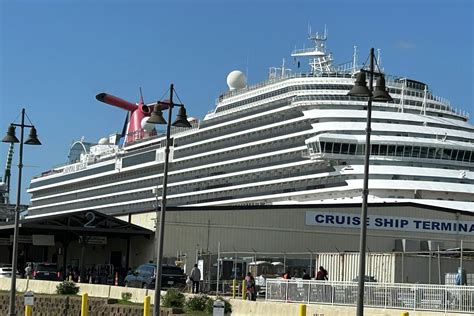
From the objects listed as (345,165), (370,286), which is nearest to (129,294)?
(370,286)

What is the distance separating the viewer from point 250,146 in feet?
251

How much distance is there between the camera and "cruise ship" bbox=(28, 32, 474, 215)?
65.0 meters

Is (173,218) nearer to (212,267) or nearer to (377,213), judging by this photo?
(212,267)

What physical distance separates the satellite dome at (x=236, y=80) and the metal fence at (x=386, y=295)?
63673mm

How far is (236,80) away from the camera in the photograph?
92.4 m

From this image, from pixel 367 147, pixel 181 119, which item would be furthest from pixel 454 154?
pixel 367 147

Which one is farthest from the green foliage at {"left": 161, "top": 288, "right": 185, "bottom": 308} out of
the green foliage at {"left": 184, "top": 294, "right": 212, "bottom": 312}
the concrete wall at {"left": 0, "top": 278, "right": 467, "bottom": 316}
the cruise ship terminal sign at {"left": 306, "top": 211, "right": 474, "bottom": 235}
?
the cruise ship terminal sign at {"left": 306, "top": 211, "right": 474, "bottom": 235}

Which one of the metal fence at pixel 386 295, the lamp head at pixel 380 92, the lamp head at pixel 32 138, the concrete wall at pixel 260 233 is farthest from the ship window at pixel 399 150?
the lamp head at pixel 380 92

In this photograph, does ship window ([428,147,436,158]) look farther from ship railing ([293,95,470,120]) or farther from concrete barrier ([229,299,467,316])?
concrete barrier ([229,299,467,316])

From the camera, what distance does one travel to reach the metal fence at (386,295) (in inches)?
926

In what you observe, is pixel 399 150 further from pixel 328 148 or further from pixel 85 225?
pixel 85 225

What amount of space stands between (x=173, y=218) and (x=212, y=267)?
17.8 ft

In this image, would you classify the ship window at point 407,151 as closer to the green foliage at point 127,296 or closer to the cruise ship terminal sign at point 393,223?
the cruise ship terminal sign at point 393,223

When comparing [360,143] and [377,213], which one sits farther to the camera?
[360,143]
